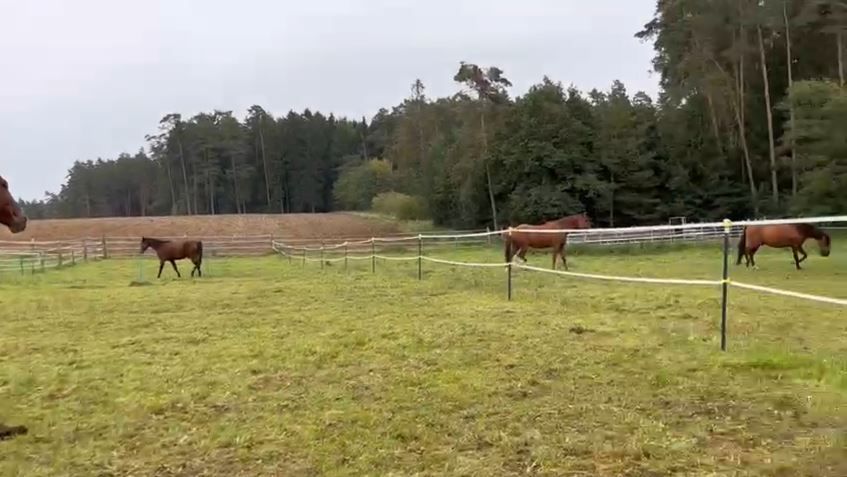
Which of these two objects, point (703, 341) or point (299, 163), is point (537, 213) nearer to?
point (703, 341)

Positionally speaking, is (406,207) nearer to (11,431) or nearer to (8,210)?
(8,210)

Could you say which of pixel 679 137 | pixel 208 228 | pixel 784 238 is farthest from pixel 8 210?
pixel 208 228

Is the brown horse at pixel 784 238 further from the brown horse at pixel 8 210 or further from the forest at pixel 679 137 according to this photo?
the brown horse at pixel 8 210

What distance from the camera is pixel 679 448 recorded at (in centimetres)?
296

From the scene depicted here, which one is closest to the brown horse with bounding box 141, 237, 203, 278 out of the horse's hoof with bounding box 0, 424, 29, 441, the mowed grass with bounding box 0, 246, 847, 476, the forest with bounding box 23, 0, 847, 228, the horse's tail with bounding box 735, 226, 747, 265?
the mowed grass with bounding box 0, 246, 847, 476

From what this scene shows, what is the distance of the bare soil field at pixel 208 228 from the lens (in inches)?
1567

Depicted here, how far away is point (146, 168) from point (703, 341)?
8397 cm

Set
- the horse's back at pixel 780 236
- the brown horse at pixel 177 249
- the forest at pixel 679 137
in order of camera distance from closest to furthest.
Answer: the horse's back at pixel 780 236 → the brown horse at pixel 177 249 → the forest at pixel 679 137

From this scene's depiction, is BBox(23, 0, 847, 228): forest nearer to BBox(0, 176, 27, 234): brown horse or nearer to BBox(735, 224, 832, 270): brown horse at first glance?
BBox(735, 224, 832, 270): brown horse

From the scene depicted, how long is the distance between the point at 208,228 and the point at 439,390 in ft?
132

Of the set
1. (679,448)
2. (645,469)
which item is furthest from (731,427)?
(645,469)

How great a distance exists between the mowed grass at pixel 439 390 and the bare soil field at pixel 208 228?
107ft

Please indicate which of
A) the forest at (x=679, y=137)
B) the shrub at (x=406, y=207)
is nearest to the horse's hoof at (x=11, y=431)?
the forest at (x=679, y=137)

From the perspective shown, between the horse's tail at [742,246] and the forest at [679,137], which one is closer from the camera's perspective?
the horse's tail at [742,246]
